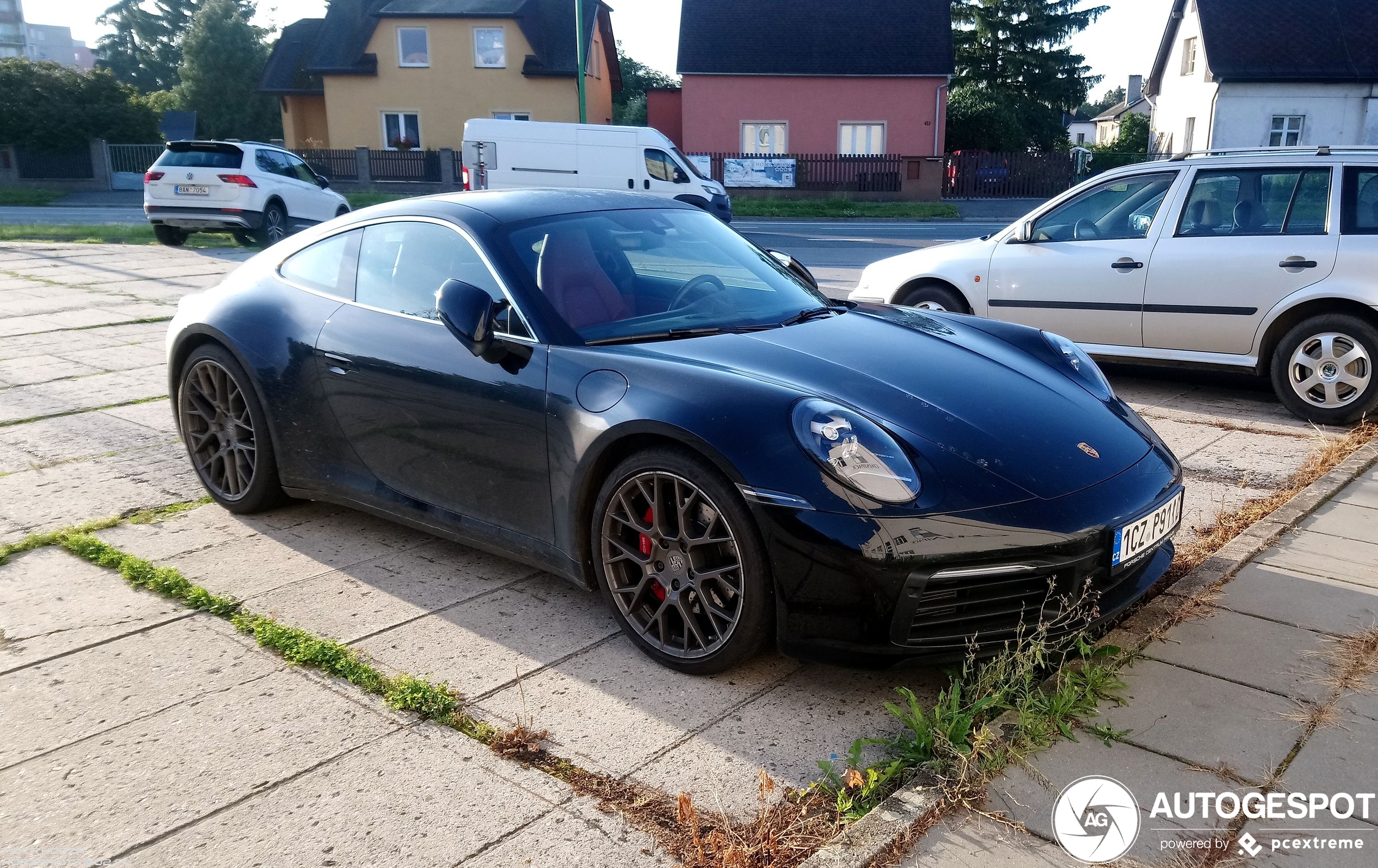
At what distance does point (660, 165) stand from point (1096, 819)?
2181cm

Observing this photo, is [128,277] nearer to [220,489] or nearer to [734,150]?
[220,489]

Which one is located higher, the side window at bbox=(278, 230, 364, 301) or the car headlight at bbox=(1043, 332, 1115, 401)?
the side window at bbox=(278, 230, 364, 301)

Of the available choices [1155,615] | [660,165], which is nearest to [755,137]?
[660,165]

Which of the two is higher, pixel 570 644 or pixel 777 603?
pixel 777 603

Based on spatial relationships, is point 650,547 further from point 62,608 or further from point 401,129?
point 401,129

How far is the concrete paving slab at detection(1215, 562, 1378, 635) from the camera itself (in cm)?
379

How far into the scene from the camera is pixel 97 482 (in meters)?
5.57

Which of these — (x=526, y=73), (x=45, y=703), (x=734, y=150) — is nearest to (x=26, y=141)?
(x=526, y=73)

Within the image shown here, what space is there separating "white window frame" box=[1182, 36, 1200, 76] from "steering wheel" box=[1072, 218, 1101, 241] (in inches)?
1483

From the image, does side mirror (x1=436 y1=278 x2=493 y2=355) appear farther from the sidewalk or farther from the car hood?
the sidewalk

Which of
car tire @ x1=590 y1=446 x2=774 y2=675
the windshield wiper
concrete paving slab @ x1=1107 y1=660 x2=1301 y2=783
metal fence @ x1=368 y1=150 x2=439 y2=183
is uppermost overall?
metal fence @ x1=368 y1=150 x2=439 y2=183

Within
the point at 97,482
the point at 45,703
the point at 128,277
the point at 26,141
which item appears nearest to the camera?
the point at 45,703

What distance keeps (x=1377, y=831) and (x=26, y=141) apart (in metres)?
44.4

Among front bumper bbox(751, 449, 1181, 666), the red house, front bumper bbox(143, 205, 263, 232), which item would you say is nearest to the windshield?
front bumper bbox(751, 449, 1181, 666)
